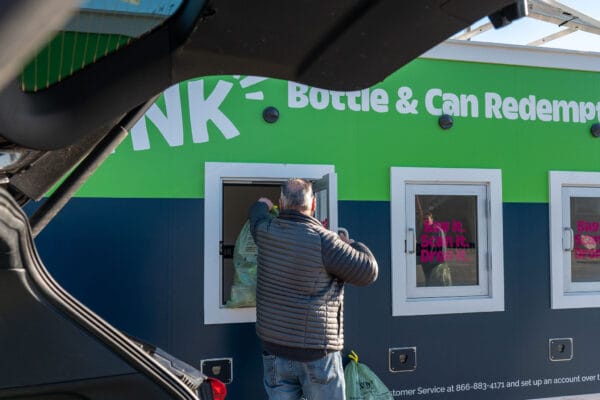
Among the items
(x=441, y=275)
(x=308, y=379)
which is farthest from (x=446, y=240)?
(x=308, y=379)

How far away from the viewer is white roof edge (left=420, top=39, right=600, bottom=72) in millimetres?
4223

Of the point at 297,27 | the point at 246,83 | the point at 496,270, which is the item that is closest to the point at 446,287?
the point at 496,270

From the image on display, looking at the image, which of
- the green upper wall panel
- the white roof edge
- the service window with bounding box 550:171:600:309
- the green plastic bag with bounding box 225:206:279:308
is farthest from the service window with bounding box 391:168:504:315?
the green plastic bag with bounding box 225:206:279:308

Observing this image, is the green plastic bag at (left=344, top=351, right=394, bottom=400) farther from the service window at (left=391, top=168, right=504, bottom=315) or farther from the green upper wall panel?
the green upper wall panel

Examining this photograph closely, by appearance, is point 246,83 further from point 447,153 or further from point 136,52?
point 136,52

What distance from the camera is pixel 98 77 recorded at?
1195mm

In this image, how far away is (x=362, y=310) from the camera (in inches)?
155

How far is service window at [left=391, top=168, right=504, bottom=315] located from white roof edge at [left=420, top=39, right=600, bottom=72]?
2.72ft

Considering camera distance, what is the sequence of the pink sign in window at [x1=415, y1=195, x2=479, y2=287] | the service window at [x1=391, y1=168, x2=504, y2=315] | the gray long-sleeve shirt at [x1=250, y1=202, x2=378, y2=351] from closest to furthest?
the gray long-sleeve shirt at [x1=250, y1=202, x2=378, y2=351] < the service window at [x1=391, y1=168, x2=504, y2=315] < the pink sign in window at [x1=415, y1=195, x2=479, y2=287]

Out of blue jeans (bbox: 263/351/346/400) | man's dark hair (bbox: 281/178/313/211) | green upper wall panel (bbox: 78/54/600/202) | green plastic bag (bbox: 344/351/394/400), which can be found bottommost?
green plastic bag (bbox: 344/351/394/400)

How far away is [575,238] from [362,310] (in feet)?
6.23

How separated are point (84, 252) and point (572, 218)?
358 centimetres

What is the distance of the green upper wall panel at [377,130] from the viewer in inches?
145

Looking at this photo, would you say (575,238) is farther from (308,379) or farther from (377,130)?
(308,379)
